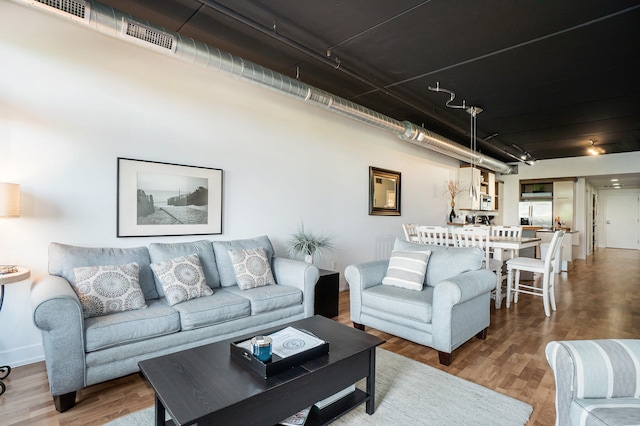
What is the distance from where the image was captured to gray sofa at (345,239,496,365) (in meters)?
2.63

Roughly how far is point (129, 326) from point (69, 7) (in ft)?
6.92

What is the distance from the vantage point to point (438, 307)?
8.68 ft

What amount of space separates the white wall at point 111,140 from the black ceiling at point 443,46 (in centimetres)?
53

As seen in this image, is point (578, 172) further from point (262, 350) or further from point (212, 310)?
point (262, 350)

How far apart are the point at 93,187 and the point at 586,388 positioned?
11.6 ft

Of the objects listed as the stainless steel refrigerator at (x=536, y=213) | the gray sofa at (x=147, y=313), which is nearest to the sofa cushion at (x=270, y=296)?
the gray sofa at (x=147, y=313)

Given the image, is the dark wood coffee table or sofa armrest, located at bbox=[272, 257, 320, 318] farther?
sofa armrest, located at bbox=[272, 257, 320, 318]

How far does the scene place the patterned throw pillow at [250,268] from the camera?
3.19m

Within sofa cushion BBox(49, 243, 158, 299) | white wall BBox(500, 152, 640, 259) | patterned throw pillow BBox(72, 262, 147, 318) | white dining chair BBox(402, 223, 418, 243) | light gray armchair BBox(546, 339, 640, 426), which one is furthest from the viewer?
white wall BBox(500, 152, 640, 259)

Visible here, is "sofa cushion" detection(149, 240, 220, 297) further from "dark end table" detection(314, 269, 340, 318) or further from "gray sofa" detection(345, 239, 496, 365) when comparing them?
"gray sofa" detection(345, 239, 496, 365)

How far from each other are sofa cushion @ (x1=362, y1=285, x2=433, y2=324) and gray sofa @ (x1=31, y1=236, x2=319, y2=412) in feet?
1.93

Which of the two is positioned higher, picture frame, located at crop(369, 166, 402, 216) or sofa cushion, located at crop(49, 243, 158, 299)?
picture frame, located at crop(369, 166, 402, 216)

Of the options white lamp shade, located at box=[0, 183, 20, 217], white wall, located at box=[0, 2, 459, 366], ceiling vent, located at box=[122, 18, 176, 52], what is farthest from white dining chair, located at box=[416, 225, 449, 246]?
white lamp shade, located at box=[0, 183, 20, 217]

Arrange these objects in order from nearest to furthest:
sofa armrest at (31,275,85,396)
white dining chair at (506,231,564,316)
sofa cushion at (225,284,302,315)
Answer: sofa armrest at (31,275,85,396) < sofa cushion at (225,284,302,315) < white dining chair at (506,231,564,316)
